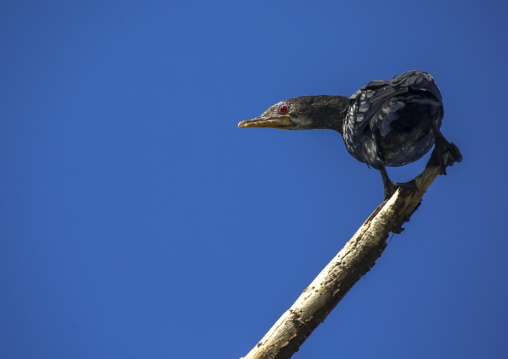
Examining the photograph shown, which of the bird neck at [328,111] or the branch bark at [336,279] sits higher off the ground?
the bird neck at [328,111]

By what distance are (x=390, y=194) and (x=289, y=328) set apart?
217 centimetres

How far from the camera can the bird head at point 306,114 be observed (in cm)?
754

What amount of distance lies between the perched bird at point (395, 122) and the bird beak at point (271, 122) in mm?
942

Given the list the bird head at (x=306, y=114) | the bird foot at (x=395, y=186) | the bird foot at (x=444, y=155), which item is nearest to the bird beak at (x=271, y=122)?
the bird head at (x=306, y=114)

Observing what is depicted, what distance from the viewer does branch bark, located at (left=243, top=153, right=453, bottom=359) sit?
202 inches

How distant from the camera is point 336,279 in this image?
5.34 metres

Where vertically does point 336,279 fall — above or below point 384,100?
below

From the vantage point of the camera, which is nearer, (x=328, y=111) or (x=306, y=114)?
(x=328, y=111)

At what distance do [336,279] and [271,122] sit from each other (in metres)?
3.19

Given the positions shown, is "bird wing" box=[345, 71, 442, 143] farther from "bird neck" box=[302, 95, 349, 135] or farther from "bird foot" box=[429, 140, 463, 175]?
"bird neck" box=[302, 95, 349, 135]

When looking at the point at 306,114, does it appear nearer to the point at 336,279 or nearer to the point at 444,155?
the point at 444,155

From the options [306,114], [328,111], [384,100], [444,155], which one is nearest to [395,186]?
[444,155]

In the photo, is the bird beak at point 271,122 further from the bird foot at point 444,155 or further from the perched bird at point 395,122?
the bird foot at point 444,155

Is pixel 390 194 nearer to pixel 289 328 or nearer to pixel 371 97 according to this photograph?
pixel 371 97
